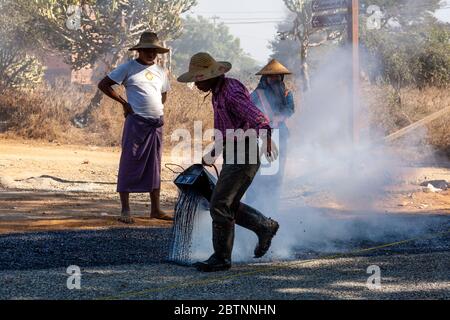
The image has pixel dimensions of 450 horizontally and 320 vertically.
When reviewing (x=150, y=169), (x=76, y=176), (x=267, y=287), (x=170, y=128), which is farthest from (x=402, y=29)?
(x=267, y=287)

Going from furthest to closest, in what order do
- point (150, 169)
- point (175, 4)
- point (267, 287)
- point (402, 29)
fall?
point (402, 29)
point (175, 4)
point (150, 169)
point (267, 287)

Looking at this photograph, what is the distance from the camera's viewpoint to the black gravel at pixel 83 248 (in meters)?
6.36

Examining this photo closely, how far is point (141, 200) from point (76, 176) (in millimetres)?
2843

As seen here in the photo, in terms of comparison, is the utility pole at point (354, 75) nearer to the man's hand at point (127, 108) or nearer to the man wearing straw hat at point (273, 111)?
the man wearing straw hat at point (273, 111)

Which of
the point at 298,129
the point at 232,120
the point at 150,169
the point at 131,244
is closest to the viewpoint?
the point at 232,120

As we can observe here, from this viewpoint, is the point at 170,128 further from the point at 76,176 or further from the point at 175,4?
the point at 175,4

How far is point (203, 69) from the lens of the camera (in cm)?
619

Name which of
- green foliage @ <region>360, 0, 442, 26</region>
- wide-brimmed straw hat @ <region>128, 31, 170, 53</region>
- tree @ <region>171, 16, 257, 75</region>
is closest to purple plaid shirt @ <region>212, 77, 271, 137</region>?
wide-brimmed straw hat @ <region>128, 31, 170, 53</region>

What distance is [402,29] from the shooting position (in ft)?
118

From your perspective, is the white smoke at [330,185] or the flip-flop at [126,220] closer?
the white smoke at [330,185]

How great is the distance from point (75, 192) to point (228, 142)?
19.4 ft

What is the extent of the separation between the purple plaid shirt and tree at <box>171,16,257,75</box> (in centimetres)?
9639

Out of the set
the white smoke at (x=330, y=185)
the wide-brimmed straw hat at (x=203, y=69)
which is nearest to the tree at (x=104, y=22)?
the white smoke at (x=330, y=185)
